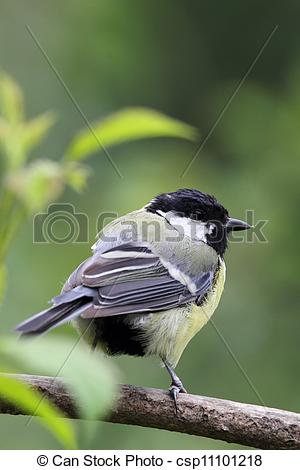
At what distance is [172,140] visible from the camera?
3979 millimetres

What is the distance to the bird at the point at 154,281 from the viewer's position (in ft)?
6.69

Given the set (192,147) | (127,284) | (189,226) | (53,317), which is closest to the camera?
(53,317)

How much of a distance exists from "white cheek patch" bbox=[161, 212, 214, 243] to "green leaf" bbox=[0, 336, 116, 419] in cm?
182

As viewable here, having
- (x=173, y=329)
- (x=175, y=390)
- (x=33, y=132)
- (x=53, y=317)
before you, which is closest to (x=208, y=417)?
(x=175, y=390)

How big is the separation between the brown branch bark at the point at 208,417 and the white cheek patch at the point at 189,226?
0.74 metres

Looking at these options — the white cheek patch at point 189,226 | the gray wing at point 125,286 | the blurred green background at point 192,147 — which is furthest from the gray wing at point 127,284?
the blurred green background at point 192,147

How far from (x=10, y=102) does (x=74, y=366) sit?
0.39 m

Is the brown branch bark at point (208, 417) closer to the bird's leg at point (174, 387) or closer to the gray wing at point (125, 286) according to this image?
the bird's leg at point (174, 387)

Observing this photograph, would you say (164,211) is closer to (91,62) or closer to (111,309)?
(111,309)

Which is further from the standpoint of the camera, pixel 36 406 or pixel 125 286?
pixel 125 286

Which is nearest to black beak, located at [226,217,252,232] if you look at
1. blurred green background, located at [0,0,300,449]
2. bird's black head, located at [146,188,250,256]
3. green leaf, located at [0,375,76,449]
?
bird's black head, located at [146,188,250,256]

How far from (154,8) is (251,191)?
1.30 metres

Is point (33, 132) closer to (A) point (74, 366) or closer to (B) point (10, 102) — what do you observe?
(B) point (10, 102)

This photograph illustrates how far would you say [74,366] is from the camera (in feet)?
2.42
